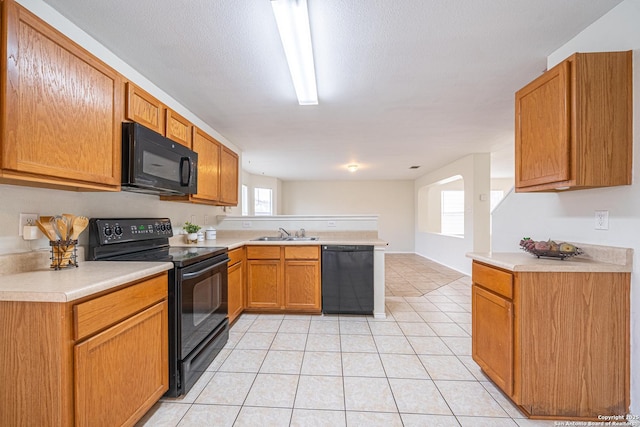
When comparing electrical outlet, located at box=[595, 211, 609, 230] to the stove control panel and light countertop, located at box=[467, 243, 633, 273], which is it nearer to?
light countertop, located at box=[467, 243, 633, 273]

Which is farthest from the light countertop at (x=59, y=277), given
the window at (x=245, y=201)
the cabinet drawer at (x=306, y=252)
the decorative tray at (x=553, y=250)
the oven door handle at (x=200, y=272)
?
the window at (x=245, y=201)

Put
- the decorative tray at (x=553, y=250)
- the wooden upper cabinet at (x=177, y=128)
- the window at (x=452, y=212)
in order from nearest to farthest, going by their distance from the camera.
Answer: the decorative tray at (x=553, y=250)
the wooden upper cabinet at (x=177, y=128)
the window at (x=452, y=212)

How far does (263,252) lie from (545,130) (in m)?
2.66

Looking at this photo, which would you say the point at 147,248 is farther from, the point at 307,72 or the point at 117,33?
the point at 307,72

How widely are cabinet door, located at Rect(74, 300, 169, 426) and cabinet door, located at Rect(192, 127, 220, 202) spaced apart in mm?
1405

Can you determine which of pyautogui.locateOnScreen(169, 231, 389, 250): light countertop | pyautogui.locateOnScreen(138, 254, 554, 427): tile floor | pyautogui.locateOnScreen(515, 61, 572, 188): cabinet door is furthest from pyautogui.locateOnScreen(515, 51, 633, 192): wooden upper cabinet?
pyautogui.locateOnScreen(169, 231, 389, 250): light countertop

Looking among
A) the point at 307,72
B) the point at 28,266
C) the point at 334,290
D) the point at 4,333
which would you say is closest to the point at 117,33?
the point at 307,72

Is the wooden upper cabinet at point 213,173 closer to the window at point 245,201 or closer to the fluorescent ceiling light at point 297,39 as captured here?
the fluorescent ceiling light at point 297,39

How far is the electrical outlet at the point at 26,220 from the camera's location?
1.45m

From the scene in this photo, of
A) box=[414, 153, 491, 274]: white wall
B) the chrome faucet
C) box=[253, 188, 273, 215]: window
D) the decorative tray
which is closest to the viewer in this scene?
the decorative tray

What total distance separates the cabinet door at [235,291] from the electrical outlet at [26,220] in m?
1.47

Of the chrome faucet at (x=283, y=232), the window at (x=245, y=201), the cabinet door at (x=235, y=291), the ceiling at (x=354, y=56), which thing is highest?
the ceiling at (x=354, y=56)

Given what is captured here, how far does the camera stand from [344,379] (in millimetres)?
1908

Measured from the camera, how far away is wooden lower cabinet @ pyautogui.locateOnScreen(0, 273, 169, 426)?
1.06 m
